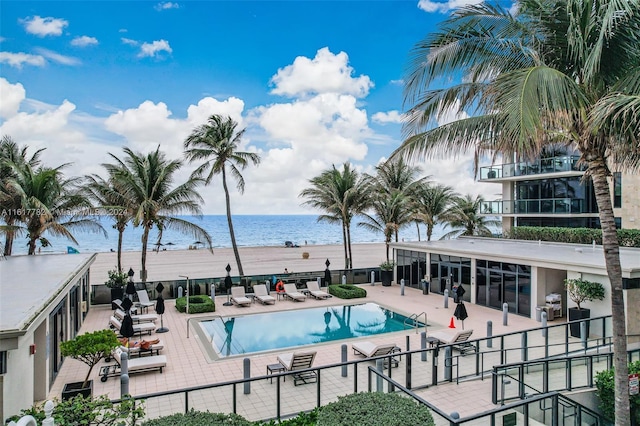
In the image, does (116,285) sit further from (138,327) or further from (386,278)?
(386,278)

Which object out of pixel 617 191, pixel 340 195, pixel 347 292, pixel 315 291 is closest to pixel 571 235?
pixel 617 191

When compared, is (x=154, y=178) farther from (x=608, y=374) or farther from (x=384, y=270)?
(x=608, y=374)

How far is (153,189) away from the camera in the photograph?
866 inches

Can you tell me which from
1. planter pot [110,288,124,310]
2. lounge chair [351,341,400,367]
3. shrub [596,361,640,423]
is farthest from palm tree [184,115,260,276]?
shrub [596,361,640,423]

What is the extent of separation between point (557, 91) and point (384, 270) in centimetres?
2110

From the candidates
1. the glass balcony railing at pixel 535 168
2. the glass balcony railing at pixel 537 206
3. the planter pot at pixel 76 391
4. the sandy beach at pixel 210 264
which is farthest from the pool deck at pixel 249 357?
the sandy beach at pixel 210 264

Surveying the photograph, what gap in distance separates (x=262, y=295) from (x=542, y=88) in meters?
18.3

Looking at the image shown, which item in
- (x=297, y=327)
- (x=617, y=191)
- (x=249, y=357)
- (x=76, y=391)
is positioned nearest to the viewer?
(x=76, y=391)

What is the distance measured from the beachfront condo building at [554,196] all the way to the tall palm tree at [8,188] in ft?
86.1

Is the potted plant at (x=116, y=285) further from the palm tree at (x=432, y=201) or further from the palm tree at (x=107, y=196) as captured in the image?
the palm tree at (x=432, y=201)

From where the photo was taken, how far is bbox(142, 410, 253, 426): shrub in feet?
17.2

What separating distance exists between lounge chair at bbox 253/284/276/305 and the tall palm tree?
35.5 ft

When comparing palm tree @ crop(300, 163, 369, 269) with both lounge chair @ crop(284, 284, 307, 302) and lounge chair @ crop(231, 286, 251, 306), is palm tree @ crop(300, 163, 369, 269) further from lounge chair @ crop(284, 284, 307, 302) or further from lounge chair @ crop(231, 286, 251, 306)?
lounge chair @ crop(231, 286, 251, 306)

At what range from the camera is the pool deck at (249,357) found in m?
9.56
